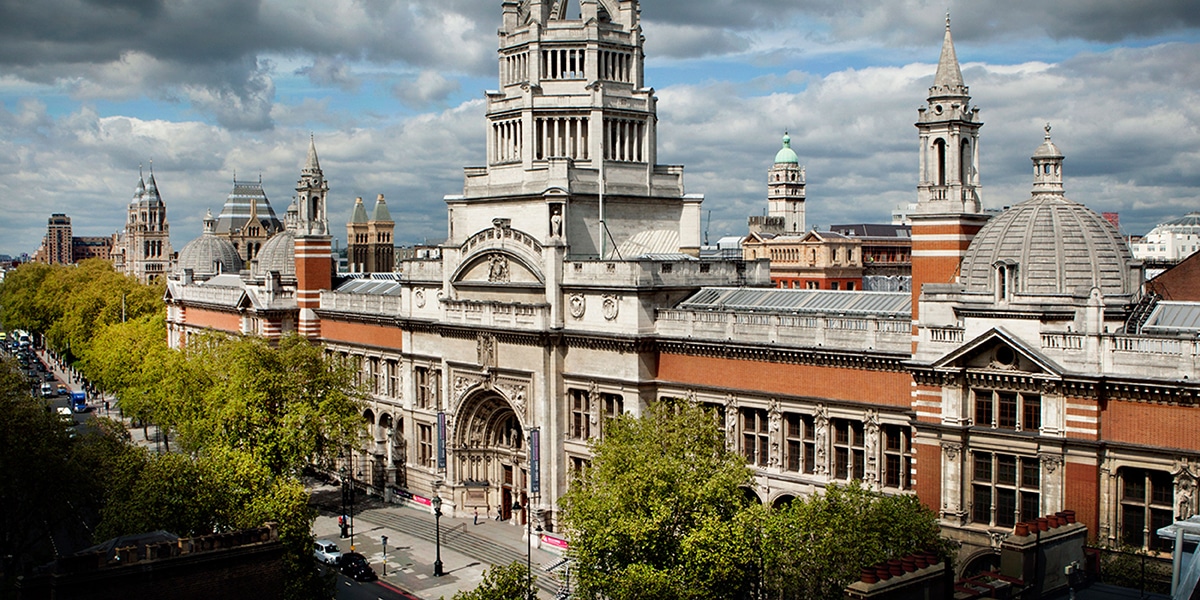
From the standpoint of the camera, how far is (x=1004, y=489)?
137 ft

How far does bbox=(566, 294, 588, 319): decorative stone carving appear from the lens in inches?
2352

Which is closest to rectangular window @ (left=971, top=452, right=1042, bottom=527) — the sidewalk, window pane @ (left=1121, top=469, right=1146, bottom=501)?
window pane @ (left=1121, top=469, right=1146, bottom=501)

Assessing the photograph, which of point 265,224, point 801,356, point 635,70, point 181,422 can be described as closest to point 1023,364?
point 801,356

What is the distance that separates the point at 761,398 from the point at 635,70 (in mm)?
27606

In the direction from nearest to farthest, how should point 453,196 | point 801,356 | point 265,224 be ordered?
1. point 801,356
2. point 453,196
3. point 265,224

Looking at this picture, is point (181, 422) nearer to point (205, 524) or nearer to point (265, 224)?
point (205, 524)

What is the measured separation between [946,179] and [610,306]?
19.6 metres

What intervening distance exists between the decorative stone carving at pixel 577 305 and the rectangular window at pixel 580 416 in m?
4.26

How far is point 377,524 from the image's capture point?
226 feet

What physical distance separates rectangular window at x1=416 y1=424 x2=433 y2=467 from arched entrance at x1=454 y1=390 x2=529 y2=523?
5.62m

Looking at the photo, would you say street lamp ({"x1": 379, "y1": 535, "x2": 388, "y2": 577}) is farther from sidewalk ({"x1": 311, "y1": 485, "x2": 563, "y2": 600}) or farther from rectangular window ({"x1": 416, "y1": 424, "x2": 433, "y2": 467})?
rectangular window ({"x1": 416, "y1": 424, "x2": 433, "y2": 467})

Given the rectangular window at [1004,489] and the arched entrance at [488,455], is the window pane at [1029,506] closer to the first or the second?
the rectangular window at [1004,489]

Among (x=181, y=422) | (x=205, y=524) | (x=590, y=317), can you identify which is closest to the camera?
(x=205, y=524)

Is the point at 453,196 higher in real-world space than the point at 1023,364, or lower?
higher
